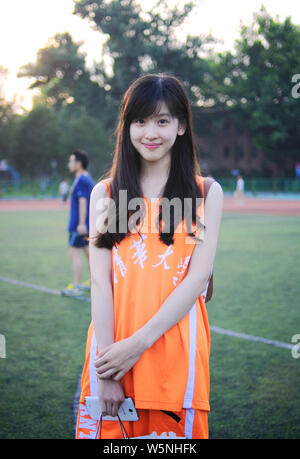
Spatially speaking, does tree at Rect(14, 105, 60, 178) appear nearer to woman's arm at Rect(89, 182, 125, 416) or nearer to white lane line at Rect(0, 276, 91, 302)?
white lane line at Rect(0, 276, 91, 302)

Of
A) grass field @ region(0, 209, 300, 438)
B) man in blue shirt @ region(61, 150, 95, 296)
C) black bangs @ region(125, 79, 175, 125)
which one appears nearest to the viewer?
black bangs @ region(125, 79, 175, 125)

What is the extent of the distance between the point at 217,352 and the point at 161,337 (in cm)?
294

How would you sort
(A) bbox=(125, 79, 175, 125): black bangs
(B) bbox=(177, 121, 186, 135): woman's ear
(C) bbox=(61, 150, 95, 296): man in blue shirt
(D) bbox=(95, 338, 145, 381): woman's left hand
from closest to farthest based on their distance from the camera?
1. (D) bbox=(95, 338, 145, 381): woman's left hand
2. (A) bbox=(125, 79, 175, 125): black bangs
3. (B) bbox=(177, 121, 186, 135): woman's ear
4. (C) bbox=(61, 150, 95, 296): man in blue shirt

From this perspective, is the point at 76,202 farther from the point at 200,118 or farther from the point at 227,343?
the point at 200,118

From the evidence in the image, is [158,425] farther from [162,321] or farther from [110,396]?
[162,321]

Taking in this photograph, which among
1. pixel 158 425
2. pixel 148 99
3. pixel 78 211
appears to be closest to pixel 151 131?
pixel 148 99

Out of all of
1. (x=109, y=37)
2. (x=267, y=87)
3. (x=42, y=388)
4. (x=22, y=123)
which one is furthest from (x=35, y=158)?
(x=42, y=388)

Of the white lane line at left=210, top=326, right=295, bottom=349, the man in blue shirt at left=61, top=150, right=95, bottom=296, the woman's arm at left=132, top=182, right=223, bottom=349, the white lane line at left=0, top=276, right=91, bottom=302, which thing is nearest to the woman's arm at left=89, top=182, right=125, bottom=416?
the woman's arm at left=132, top=182, right=223, bottom=349

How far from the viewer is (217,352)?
4.50 m

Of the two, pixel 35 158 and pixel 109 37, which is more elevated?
pixel 109 37

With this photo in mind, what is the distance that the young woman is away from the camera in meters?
1.69

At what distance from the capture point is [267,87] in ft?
146

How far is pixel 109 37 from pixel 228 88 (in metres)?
13.2

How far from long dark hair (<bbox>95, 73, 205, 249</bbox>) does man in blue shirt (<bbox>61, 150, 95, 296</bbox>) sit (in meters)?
4.54
